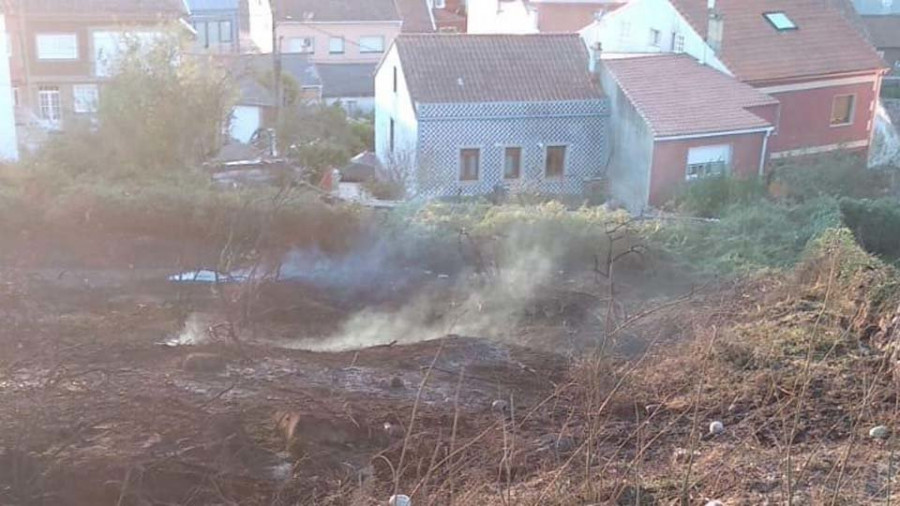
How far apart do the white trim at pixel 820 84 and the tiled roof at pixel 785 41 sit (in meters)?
0.21

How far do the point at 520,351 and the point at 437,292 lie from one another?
6.74ft

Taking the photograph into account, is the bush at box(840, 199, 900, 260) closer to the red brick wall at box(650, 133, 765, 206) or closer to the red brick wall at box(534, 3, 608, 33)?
the red brick wall at box(650, 133, 765, 206)

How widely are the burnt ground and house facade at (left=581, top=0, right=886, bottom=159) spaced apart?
33.1ft

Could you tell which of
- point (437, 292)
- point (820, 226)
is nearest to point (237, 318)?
point (437, 292)

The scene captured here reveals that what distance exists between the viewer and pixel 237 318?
9.02 m

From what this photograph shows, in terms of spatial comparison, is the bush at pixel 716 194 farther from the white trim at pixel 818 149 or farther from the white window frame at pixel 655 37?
the white window frame at pixel 655 37

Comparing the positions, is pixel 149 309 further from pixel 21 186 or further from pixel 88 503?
pixel 88 503

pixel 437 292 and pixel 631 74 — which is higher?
pixel 631 74

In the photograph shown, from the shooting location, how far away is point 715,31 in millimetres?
18359

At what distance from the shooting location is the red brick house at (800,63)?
18.6m

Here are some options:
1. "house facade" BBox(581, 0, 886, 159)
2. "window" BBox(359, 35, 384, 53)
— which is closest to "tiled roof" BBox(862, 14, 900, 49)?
"house facade" BBox(581, 0, 886, 159)

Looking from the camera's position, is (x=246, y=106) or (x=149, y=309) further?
(x=246, y=106)

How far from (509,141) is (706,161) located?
11.1 feet

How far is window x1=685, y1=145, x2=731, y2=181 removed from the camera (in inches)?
657
